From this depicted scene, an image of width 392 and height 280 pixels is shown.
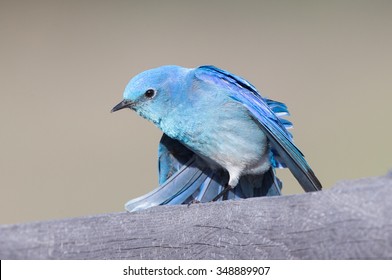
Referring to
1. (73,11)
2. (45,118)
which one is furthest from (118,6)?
(45,118)

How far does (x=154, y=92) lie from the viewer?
290 cm

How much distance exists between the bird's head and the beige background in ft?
3.64

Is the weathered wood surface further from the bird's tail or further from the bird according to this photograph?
the bird

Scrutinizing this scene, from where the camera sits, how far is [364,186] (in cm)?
167

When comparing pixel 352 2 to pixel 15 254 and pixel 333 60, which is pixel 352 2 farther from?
pixel 15 254

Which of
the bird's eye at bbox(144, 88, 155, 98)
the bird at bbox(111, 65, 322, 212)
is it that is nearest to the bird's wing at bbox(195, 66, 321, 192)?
the bird at bbox(111, 65, 322, 212)

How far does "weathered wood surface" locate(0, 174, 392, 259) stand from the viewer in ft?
5.49

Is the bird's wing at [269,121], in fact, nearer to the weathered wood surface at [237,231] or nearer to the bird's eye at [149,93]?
the bird's eye at [149,93]

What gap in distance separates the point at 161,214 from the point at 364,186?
1.82 feet

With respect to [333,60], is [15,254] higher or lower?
lower

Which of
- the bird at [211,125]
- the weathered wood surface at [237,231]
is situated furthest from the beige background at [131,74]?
the weathered wood surface at [237,231]

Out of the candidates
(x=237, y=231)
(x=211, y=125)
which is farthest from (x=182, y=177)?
(x=237, y=231)

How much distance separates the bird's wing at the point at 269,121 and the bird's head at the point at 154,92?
0.10 meters

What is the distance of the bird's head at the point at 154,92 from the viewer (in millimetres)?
2855
